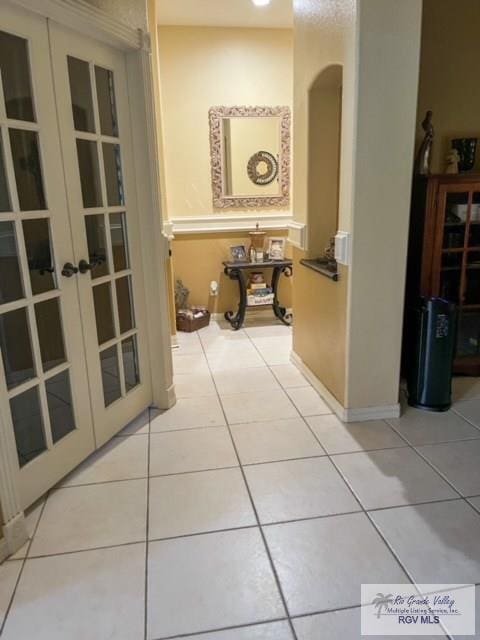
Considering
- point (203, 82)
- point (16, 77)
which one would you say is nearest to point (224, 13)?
point (203, 82)

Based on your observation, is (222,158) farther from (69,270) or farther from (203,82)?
(69,270)

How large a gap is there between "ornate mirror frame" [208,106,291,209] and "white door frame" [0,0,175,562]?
2008 millimetres

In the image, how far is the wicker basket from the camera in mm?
4570

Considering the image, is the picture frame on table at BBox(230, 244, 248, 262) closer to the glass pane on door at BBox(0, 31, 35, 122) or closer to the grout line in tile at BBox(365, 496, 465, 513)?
the glass pane on door at BBox(0, 31, 35, 122)

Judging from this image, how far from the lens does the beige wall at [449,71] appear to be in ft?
9.49

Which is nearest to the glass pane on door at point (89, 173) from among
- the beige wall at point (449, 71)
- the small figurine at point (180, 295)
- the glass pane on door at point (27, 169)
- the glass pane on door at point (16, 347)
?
the glass pane on door at point (27, 169)

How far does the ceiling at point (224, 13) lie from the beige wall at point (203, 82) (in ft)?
0.33

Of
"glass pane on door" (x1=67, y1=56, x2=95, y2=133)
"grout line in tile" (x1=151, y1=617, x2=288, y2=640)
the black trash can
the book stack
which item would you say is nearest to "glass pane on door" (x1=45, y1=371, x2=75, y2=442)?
"grout line in tile" (x1=151, y1=617, x2=288, y2=640)

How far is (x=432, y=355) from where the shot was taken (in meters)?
2.69

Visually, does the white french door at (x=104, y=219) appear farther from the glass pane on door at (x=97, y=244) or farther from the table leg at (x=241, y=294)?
the table leg at (x=241, y=294)

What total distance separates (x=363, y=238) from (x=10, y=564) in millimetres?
2097

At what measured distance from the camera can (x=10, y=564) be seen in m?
1.73

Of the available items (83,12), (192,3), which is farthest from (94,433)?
(192,3)

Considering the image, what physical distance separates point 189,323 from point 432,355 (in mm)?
2455
